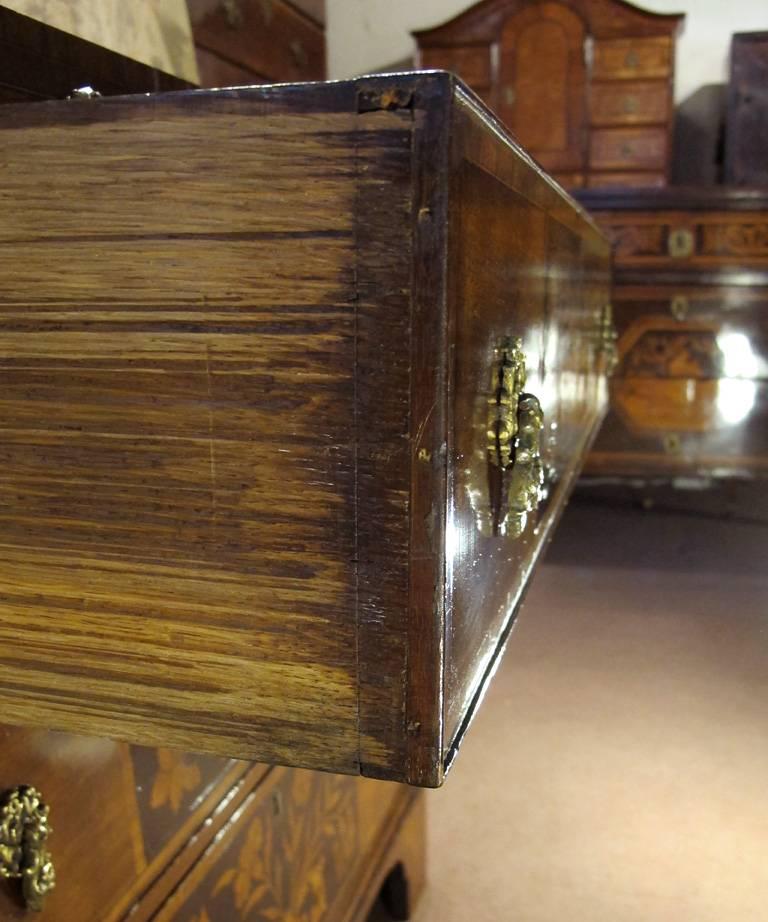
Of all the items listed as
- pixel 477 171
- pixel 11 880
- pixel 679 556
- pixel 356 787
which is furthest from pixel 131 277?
pixel 679 556

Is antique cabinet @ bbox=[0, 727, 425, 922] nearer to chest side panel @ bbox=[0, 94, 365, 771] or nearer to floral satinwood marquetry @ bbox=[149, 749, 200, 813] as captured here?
floral satinwood marquetry @ bbox=[149, 749, 200, 813]

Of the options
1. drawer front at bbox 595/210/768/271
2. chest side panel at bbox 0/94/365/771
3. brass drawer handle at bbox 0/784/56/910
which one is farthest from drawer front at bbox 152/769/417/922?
drawer front at bbox 595/210/768/271

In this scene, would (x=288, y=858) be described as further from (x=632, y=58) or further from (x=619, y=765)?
(x=632, y=58)

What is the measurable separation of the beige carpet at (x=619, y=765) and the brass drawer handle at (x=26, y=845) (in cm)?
73

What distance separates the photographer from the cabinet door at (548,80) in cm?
213

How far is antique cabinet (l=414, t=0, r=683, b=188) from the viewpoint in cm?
211

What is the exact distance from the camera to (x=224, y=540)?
0.37 m

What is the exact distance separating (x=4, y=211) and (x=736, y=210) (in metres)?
1.62

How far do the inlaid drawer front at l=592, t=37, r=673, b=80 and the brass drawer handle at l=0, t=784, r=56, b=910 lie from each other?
214cm

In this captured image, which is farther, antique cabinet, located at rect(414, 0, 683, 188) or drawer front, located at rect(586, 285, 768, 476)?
antique cabinet, located at rect(414, 0, 683, 188)

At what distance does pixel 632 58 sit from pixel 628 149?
0.69 ft

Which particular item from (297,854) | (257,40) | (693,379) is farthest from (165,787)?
(693,379)

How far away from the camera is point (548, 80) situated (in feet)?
7.11

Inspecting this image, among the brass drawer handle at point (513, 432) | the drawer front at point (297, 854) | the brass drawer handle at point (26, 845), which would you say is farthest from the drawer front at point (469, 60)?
the brass drawer handle at point (26, 845)
